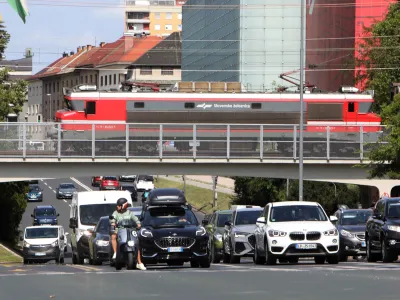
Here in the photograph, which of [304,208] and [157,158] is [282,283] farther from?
[157,158]

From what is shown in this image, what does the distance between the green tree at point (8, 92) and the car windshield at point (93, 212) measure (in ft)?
109

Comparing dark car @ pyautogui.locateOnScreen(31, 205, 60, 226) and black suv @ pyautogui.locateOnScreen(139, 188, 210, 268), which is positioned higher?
black suv @ pyautogui.locateOnScreen(139, 188, 210, 268)

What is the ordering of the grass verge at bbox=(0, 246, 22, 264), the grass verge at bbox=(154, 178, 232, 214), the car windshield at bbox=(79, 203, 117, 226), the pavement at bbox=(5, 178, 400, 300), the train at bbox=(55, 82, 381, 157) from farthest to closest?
1. the grass verge at bbox=(154, 178, 232, 214)
2. the train at bbox=(55, 82, 381, 157)
3. the grass verge at bbox=(0, 246, 22, 264)
4. the car windshield at bbox=(79, 203, 117, 226)
5. the pavement at bbox=(5, 178, 400, 300)

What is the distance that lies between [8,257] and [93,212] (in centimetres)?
1692

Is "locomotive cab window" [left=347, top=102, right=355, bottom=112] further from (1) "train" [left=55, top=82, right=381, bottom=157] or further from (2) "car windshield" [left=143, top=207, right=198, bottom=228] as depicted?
(2) "car windshield" [left=143, top=207, right=198, bottom=228]

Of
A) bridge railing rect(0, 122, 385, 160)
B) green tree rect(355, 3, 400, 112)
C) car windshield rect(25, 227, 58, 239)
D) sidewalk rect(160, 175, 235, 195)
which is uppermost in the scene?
green tree rect(355, 3, 400, 112)

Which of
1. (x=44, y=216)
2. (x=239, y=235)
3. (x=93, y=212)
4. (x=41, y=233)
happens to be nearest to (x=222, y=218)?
(x=93, y=212)

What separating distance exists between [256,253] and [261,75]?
92.9 meters

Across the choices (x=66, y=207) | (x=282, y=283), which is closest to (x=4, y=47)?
(x=66, y=207)

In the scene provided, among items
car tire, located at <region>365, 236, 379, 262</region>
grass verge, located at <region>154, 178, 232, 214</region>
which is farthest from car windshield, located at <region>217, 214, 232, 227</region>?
grass verge, located at <region>154, 178, 232, 214</region>

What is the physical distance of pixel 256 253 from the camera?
32.1 meters

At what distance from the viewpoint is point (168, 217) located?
29.9 m

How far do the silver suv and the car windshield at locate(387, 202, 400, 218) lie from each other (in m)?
4.77

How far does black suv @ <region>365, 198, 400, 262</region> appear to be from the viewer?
31.0 metres
